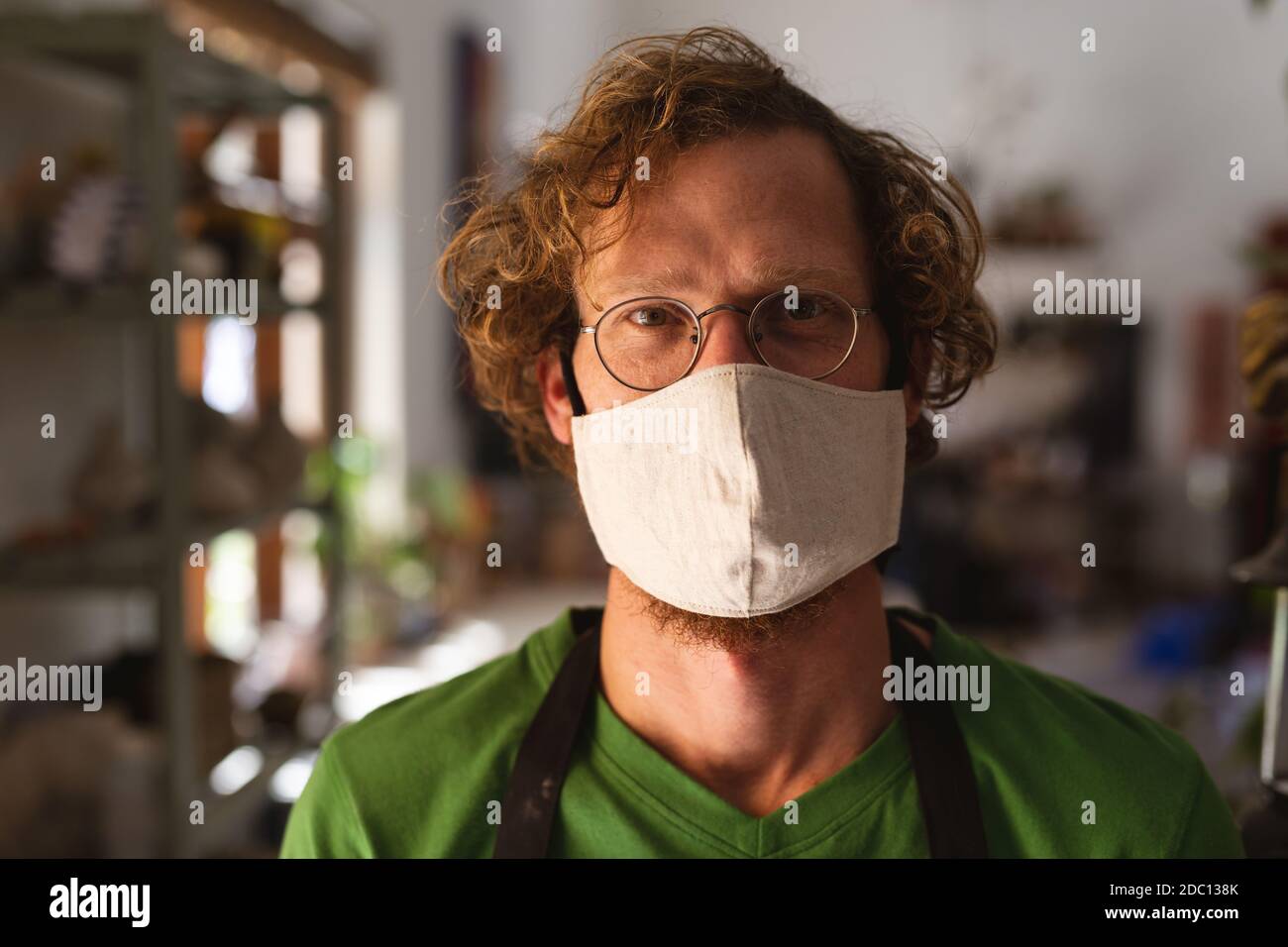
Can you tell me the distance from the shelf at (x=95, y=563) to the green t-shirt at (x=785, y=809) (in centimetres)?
107

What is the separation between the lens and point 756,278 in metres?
0.96

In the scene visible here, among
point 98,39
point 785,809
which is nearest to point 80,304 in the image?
point 98,39

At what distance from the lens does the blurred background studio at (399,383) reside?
192cm

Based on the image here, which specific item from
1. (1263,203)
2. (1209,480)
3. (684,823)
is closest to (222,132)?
(684,823)

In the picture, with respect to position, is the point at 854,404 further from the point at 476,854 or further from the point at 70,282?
the point at 70,282

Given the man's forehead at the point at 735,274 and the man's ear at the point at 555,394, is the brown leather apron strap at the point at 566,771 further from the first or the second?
the man's forehead at the point at 735,274

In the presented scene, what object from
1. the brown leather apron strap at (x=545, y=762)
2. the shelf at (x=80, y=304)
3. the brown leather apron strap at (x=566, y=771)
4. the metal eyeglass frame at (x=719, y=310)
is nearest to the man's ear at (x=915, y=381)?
the metal eyeglass frame at (x=719, y=310)

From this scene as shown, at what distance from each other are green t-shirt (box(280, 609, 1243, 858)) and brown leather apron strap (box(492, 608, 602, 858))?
0.7 inches

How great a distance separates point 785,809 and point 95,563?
4.82ft

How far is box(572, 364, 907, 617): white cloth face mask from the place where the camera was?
941 mm

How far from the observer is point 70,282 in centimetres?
191

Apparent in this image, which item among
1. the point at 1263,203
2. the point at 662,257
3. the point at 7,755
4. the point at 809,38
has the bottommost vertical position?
the point at 7,755

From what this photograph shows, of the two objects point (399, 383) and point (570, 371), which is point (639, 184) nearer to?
point (570, 371)

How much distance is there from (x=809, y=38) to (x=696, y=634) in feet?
18.7
